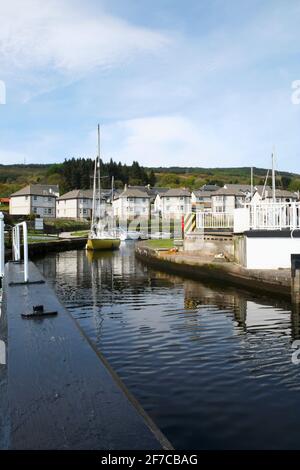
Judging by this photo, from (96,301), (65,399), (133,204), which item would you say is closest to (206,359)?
(65,399)

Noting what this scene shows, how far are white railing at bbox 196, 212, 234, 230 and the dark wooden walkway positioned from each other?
18635 millimetres

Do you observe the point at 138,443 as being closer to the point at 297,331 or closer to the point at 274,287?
the point at 297,331

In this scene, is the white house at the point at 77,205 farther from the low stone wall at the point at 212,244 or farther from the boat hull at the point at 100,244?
the low stone wall at the point at 212,244

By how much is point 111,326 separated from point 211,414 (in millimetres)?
5171

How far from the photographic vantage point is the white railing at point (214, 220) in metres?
24.3

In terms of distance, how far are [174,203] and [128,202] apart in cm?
1338

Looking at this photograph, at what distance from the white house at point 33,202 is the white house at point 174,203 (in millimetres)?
30591

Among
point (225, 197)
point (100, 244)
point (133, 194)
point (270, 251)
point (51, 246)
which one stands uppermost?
point (133, 194)

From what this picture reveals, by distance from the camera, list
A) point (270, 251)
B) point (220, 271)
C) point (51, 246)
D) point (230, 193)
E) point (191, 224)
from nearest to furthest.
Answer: point (270, 251)
point (220, 271)
point (191, 224)
point (51, 246)
point (230, 193)

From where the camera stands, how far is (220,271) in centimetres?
1758

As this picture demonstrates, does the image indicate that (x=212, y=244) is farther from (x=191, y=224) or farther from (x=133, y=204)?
(x=133, y=204)

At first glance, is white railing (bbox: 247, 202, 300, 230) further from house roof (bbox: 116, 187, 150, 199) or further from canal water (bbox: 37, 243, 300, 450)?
house roof (bbox: 116, 187, 150, 199)

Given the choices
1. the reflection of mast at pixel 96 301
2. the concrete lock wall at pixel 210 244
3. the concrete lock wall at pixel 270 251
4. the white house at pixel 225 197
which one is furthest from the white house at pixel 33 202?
the concrete lock wall at pixel 270 251

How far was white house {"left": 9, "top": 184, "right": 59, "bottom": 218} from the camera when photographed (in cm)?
11481
